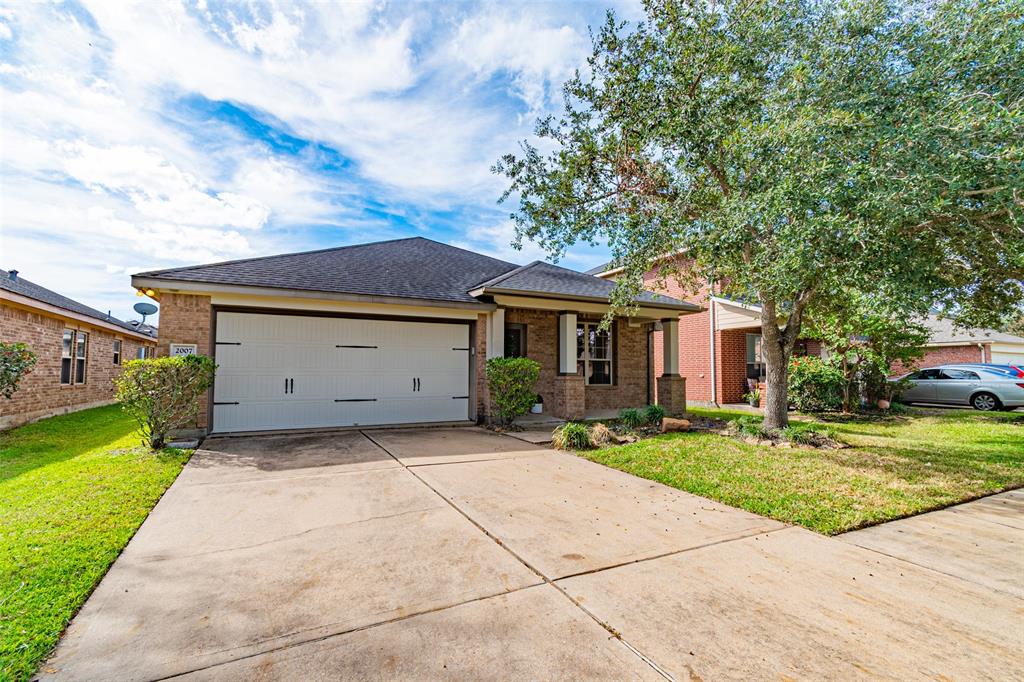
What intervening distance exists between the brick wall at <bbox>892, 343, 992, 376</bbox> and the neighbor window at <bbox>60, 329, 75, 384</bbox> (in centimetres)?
2831

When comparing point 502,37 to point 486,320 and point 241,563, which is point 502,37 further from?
point 241,563

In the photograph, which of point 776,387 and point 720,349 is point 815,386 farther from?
point 776,387

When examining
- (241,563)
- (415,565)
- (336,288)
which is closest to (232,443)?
(336,288)

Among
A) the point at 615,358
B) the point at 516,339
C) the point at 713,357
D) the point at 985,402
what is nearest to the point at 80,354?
the point at 516,339

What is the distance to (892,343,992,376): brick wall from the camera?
18.9 m

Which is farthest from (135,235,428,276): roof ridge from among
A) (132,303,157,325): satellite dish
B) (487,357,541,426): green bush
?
(132,303,157,325): satellite dish

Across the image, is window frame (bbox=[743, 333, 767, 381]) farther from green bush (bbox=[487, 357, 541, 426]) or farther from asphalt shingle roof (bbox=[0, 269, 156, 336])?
asphalt shingle roof (bbox=[0, 269, 156, 336])

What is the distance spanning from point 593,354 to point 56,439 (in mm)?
12016

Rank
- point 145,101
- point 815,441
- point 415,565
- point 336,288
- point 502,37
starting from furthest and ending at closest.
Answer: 1. point 336,288
2. point 815,441
3. point 502,37
4. point 145,101
5. point 415,565

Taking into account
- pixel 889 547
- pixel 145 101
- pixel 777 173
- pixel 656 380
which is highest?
pixel 145 101

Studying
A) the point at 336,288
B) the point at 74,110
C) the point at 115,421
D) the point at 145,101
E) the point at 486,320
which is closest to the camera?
the point at 74,110

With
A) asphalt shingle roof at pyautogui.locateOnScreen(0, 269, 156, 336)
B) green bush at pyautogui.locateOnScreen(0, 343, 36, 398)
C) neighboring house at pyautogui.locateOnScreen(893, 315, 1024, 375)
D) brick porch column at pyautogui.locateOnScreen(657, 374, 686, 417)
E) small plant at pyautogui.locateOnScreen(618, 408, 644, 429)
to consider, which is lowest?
small plant at pyautogui.locateOnScreen(618, 408, 644, 429)

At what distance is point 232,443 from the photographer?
805 centimetres

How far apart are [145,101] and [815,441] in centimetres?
1256
